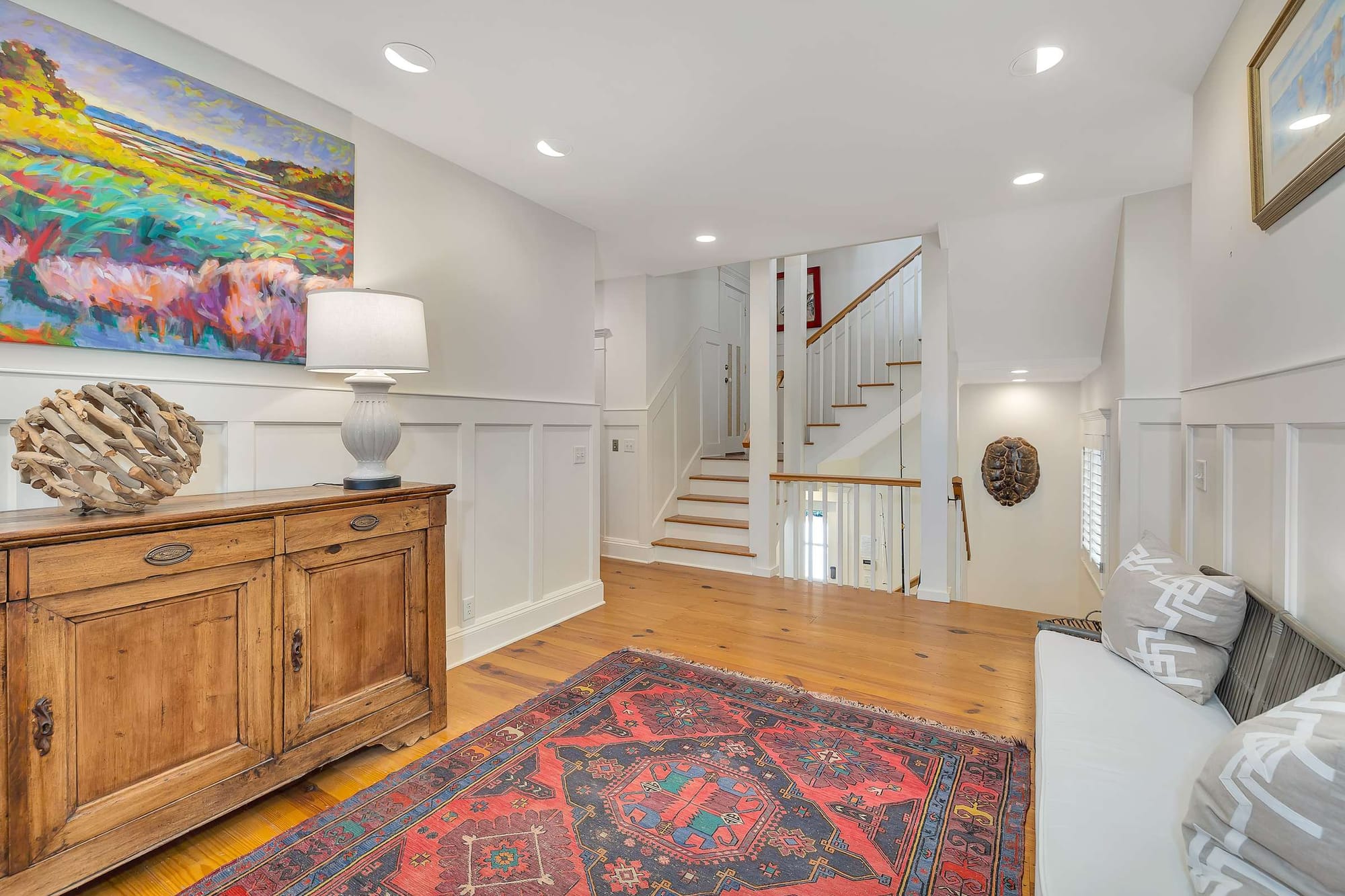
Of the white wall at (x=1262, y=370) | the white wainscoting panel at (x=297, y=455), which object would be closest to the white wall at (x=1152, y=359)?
the white wall at (x=1262, y=370)

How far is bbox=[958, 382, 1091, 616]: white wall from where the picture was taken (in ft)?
16.5

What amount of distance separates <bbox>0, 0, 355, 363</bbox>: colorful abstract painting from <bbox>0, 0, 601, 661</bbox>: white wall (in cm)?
7

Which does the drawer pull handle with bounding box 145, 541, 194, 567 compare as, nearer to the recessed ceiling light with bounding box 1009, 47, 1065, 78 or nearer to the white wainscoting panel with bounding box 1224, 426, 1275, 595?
the white wainscoting panel with bounding box 1224, 426, 1275, 595

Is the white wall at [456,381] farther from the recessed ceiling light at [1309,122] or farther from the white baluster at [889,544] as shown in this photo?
the recessed ceiling light at [1309,122]

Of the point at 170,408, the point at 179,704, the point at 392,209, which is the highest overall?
the point at 392,209

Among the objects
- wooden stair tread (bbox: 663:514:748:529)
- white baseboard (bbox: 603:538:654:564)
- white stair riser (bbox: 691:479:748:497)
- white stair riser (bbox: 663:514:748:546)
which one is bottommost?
white baseboard (bbox: 603:538:654:564)

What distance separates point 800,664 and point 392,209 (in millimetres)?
2692

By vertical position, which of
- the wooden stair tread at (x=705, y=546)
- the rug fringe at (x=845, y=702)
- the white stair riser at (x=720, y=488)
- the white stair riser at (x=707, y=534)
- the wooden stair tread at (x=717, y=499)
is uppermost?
the white stair riser at (x=720, y=488)

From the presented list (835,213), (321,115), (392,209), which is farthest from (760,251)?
(321,115)

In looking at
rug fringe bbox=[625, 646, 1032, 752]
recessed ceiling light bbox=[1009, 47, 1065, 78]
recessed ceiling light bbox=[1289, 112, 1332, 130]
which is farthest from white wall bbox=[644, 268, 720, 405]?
recessed ceiling light bbox=[1289, 112, 1332, 130]

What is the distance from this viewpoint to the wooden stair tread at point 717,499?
493cm

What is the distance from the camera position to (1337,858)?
2.45 ft

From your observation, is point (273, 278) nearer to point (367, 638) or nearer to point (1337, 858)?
point (367, 638)

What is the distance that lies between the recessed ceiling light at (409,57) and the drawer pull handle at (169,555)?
→ 1.62 m
